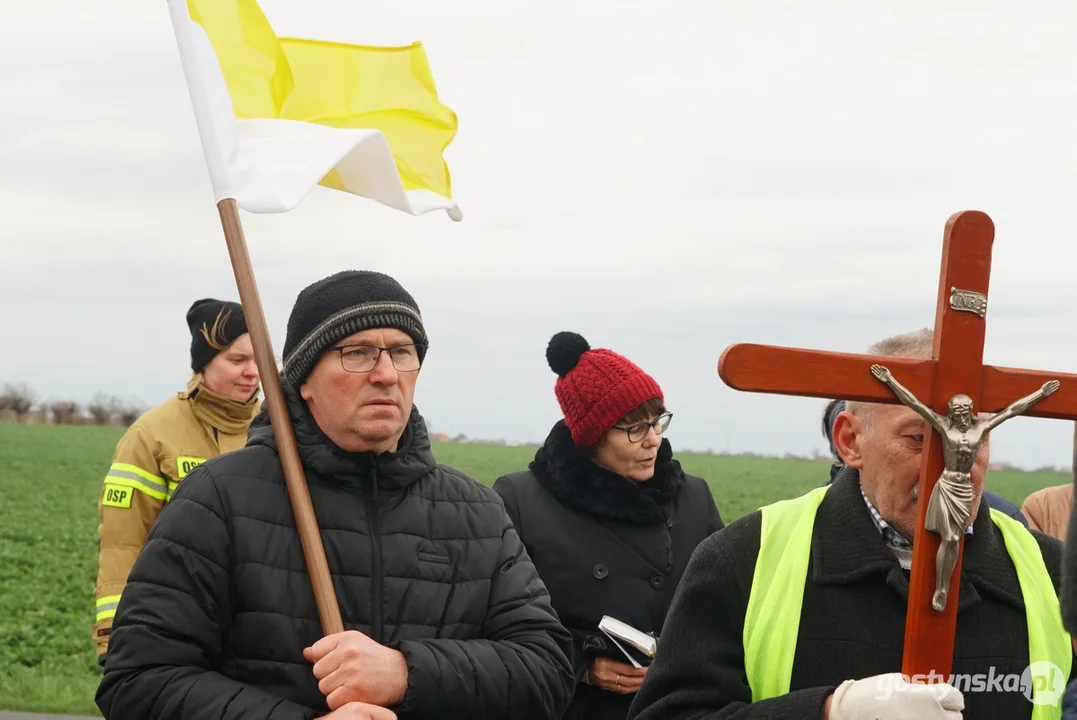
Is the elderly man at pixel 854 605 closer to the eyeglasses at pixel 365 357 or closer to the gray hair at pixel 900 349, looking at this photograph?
the gray hair at pixel 900 349

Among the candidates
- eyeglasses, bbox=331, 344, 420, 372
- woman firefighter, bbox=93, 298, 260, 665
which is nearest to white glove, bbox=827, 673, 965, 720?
eyeglasses, bbox=331, 344, 420, 372

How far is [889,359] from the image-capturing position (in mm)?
2801

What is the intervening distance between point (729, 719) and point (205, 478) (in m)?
1.43

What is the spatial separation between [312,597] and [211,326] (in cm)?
275

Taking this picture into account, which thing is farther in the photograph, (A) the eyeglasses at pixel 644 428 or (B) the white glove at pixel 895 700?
(A) the eyeglasses at pixel 644 428

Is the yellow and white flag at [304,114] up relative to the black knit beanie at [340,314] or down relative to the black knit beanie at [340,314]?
up

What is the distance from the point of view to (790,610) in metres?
3.14

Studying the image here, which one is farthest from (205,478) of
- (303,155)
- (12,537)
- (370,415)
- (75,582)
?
(12,537)

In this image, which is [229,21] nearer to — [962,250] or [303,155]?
[303,155]

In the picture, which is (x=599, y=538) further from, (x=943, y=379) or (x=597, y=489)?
(x=943, y=379)

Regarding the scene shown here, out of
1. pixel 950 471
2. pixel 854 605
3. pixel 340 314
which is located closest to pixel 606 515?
pixel 340 314

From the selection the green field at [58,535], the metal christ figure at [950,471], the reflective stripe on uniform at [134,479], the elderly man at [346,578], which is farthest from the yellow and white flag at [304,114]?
the green field at [58,535]

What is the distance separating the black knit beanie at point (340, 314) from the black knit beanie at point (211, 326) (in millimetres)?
2200

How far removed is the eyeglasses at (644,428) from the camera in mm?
5292
